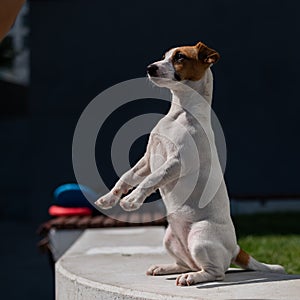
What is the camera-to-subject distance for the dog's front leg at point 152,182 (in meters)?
2.76

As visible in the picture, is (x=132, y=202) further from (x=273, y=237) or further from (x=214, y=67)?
(x=214, y=67)

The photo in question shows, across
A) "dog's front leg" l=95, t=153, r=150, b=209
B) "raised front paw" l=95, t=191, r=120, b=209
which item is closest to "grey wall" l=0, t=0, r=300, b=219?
"dog's front leg" l=95, t=153, r=150, b=209

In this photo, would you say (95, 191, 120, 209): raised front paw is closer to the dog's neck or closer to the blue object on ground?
the dog's neck

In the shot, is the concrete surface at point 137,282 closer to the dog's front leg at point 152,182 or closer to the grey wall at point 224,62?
the dog's front leg at point 152,182

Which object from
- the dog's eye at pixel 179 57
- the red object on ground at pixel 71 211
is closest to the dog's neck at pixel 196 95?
the dog's eye at pixel 179 57

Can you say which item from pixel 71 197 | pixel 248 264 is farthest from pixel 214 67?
pixel 248 264

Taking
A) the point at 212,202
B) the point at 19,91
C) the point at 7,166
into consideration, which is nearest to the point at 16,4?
the point at 212,202

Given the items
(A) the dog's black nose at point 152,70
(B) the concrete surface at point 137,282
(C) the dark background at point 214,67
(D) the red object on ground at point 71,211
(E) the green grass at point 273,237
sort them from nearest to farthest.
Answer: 1. (B) the concrete surface at point 137,282
2. (A) the dog's black nose at point 152,70
3. (E) the green grass at point 273,237
4. (D) the red object on ground at point 71,211
5. (C) the dark background at point 214,67

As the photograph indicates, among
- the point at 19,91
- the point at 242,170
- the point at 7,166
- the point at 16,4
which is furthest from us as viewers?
the point at 19,91

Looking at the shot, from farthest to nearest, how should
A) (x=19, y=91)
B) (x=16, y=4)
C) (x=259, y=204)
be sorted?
(x=19, y=91) → (x=259, y=204) → (x=16, y=4)

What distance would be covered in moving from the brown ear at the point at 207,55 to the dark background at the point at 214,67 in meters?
8.81

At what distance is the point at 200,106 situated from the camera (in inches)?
119

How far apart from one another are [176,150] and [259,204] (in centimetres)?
812

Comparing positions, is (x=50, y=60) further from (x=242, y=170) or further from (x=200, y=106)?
(x=200, y=106)
